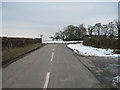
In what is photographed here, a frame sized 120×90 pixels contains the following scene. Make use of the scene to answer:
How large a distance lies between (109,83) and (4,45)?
14.2m

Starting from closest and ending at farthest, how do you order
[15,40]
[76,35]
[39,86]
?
[39,86]
[15,40]
[76,35]

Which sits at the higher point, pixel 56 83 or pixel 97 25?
pixel 97 25

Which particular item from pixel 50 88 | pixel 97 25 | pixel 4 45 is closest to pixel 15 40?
pixel 4 45

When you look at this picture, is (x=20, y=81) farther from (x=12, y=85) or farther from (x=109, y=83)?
(x=109, y=83)

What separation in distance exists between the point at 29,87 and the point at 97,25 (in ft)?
278

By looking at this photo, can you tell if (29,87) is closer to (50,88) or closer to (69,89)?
(50,88)

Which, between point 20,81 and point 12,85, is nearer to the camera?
point 12,85

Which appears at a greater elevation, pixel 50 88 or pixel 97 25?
pixel 97 25

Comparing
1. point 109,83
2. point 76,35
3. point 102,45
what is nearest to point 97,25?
point 76,35

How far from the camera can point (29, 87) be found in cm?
571

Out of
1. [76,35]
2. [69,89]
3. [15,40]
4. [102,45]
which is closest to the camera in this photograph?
[69,89]

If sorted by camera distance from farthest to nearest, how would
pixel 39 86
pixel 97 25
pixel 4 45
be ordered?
pixel 97 25 < pixel 4 45 < pixel 39 86

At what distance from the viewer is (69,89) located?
5.47 metres

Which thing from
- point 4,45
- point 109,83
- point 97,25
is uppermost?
point 97,25
